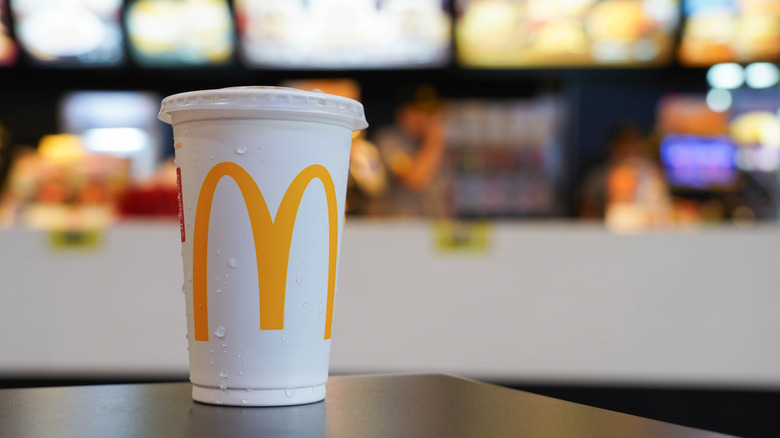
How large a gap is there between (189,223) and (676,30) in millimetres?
3566

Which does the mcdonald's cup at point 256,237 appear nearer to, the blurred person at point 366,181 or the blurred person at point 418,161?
the blurred person at point 366,181

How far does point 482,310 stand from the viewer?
1.81m

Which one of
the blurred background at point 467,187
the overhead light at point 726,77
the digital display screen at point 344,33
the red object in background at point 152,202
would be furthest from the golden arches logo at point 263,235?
the overhead light at point 726,77

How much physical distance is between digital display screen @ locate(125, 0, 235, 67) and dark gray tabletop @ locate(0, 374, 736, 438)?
3.35 metres

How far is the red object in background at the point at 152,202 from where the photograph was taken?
86.3 inches

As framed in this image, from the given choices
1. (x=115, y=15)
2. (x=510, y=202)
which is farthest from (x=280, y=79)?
(x=510, y=202)

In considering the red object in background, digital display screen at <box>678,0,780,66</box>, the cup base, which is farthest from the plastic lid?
digital display screen at <box>678,0,780,66</box>

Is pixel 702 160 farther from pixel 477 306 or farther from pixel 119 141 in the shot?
pixel 119 141

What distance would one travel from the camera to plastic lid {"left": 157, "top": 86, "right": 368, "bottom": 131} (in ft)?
2.10

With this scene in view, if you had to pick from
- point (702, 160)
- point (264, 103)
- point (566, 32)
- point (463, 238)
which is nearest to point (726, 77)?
point (702, 160)

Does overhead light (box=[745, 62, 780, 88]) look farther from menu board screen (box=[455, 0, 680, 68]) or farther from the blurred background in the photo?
menu board screen (box=[455, 0, 680, 68])

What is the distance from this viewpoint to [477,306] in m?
1.81

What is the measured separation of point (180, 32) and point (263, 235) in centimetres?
348

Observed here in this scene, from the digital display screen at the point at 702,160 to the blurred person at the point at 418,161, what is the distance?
4.69 ft
